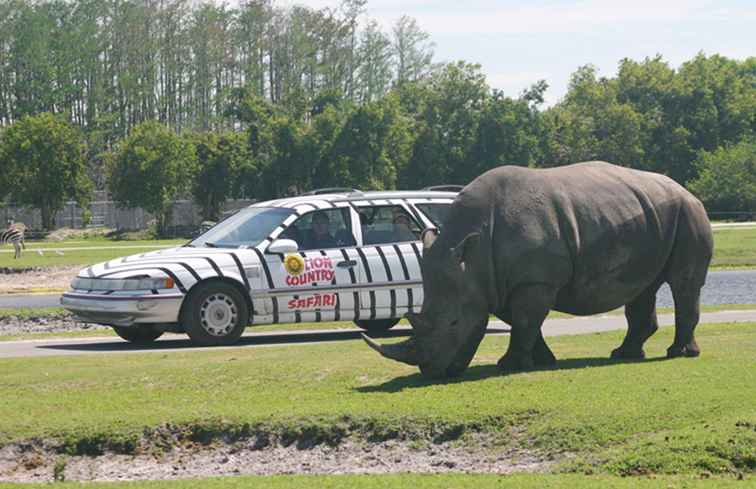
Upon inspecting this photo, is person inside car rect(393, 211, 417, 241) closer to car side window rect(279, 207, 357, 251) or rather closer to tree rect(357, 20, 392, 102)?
car side window rect(279, 207, 357, 251)

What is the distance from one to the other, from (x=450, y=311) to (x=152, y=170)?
54.4 meters

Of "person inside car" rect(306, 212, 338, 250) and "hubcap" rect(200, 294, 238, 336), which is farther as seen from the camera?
"person inside car" rect(306, 212, 338, 250)

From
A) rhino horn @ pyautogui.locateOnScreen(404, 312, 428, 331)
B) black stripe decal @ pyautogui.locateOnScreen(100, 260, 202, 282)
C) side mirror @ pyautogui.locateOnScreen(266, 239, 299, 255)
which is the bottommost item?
rhino horn @ pyautogui.locateOnScreen(404, 312, 428, 331)

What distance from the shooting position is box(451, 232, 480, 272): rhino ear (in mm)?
Result: 11773

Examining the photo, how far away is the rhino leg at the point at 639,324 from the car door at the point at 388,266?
13.6 feet

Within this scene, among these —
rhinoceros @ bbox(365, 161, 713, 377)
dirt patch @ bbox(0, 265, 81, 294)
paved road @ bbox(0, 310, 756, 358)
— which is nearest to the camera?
rhinoceros @ bbox(365, 161, 713, 377)

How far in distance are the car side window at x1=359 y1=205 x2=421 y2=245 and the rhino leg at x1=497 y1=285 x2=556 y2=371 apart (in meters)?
5.28

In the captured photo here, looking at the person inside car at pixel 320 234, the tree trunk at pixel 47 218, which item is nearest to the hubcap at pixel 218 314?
the person inside car at pixel 320 234

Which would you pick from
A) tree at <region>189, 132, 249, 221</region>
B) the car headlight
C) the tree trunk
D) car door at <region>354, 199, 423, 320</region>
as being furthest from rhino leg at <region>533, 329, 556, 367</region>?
tree at <region>189, 132, 249, 221</region>

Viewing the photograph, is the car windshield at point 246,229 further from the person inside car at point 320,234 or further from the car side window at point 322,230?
the person inside car at point 320,234

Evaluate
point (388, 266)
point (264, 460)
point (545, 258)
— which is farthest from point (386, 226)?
point (264, 460)

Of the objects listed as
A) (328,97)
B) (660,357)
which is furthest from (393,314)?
(328,97)

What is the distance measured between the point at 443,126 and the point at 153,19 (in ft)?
108

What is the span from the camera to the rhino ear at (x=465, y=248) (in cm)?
1177
